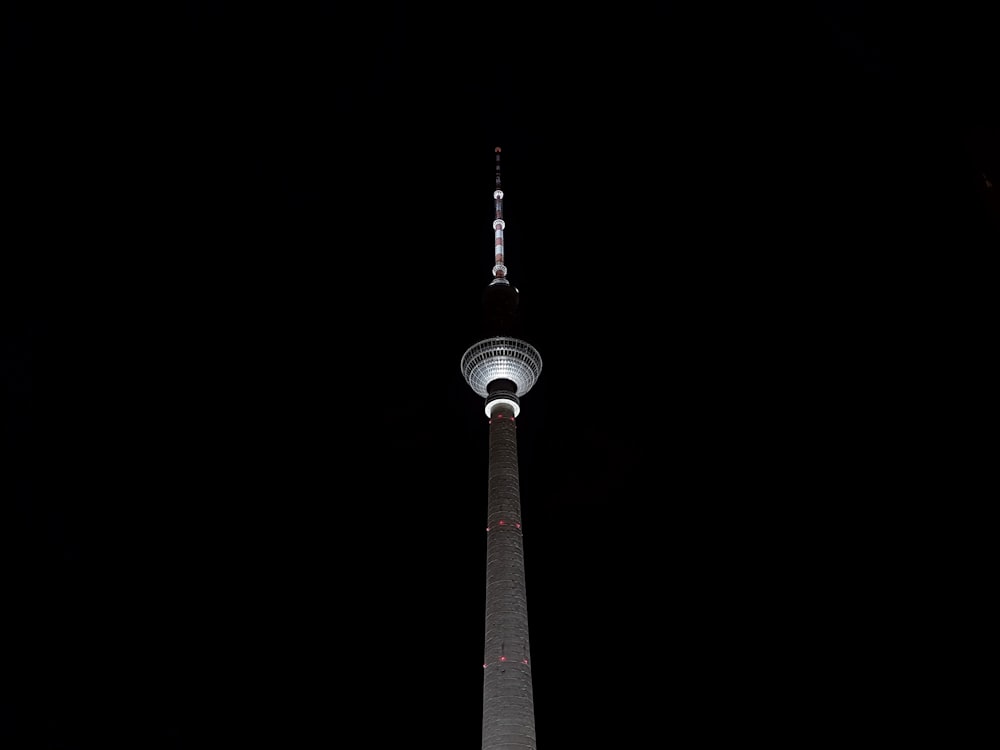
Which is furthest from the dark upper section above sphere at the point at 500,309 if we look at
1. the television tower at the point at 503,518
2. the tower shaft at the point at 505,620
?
the tower shaft at the point at 505,620

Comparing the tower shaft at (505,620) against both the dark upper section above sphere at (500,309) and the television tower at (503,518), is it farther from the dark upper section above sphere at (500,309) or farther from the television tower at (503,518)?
the dark upper section above sphere at (500,309)

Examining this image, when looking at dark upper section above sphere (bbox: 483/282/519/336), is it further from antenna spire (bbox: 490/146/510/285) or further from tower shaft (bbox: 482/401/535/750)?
tower shaft (bbox: 482/401/535/750)

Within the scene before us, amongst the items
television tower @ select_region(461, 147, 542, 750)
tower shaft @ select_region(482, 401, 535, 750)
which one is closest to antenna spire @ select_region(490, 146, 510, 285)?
television tower @ select_region(461, 147, 542, 750)

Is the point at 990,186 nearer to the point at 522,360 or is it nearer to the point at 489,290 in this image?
the point at 522,360

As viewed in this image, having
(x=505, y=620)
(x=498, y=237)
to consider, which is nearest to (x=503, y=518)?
(x=505, y=620)

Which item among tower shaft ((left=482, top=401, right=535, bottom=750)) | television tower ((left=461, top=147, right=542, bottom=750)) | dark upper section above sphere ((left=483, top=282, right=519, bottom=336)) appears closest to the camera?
tower shaft ((left=482, top=401, right=535, bottom=750))

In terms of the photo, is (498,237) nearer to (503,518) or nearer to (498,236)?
(498,236)

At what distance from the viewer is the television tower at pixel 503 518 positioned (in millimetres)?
41875

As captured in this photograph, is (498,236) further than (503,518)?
Yes

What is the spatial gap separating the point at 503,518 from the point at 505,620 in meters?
6.48

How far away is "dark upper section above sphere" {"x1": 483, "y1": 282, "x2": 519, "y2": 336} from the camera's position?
62.2 meters

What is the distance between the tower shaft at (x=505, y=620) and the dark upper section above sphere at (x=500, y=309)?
375 inches

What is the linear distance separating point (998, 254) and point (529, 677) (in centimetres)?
4031

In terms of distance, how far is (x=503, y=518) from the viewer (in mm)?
49594
